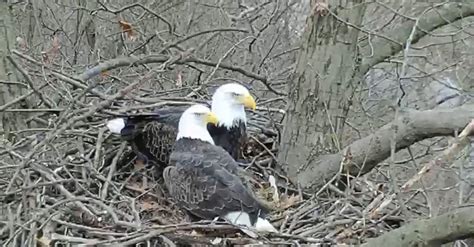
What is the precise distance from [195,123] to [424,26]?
5.03ft

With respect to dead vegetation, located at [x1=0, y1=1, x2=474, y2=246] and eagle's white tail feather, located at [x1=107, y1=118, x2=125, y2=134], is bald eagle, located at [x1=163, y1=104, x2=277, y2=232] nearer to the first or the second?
dead vegetation, located at [x1=0, y1=1, x2=474, y2=246]

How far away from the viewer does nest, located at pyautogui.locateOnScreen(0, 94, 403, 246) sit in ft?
10.9

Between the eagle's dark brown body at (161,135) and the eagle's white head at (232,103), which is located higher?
the eagle's white head at (232,103)

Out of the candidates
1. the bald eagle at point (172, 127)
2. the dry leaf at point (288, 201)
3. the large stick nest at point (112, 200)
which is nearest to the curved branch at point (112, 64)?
the large stick nest at point (112, 200)

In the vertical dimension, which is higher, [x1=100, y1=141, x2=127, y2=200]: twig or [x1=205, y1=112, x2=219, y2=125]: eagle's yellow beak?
[x1=205, y1=112, x2=219, y2=125]: eagle's yellow beak

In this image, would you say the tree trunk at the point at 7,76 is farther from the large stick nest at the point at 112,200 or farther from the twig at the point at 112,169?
the twig at the point at 112,169

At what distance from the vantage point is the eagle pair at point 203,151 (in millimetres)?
3766

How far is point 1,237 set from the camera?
3344mm

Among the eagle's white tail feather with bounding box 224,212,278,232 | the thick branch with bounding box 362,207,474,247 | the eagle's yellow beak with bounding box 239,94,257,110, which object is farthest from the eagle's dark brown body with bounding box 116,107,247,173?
the thick branch with bounding box 362,207,474,247

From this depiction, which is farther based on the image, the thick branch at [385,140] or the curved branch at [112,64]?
the curved branch at [112,64]

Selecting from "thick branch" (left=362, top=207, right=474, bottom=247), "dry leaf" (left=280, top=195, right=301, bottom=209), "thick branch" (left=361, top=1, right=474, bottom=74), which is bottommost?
"dry leaf" (left=280, top=195, right=301, bottom=209)

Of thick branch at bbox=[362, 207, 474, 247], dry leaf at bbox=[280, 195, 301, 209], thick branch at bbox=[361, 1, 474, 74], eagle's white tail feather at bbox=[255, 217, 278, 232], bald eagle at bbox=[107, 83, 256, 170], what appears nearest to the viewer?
thick branch at bbox=[362, 207, 474, 247]

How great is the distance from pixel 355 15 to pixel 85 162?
5.37 feet

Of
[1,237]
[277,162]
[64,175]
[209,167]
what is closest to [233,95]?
[277,162]
